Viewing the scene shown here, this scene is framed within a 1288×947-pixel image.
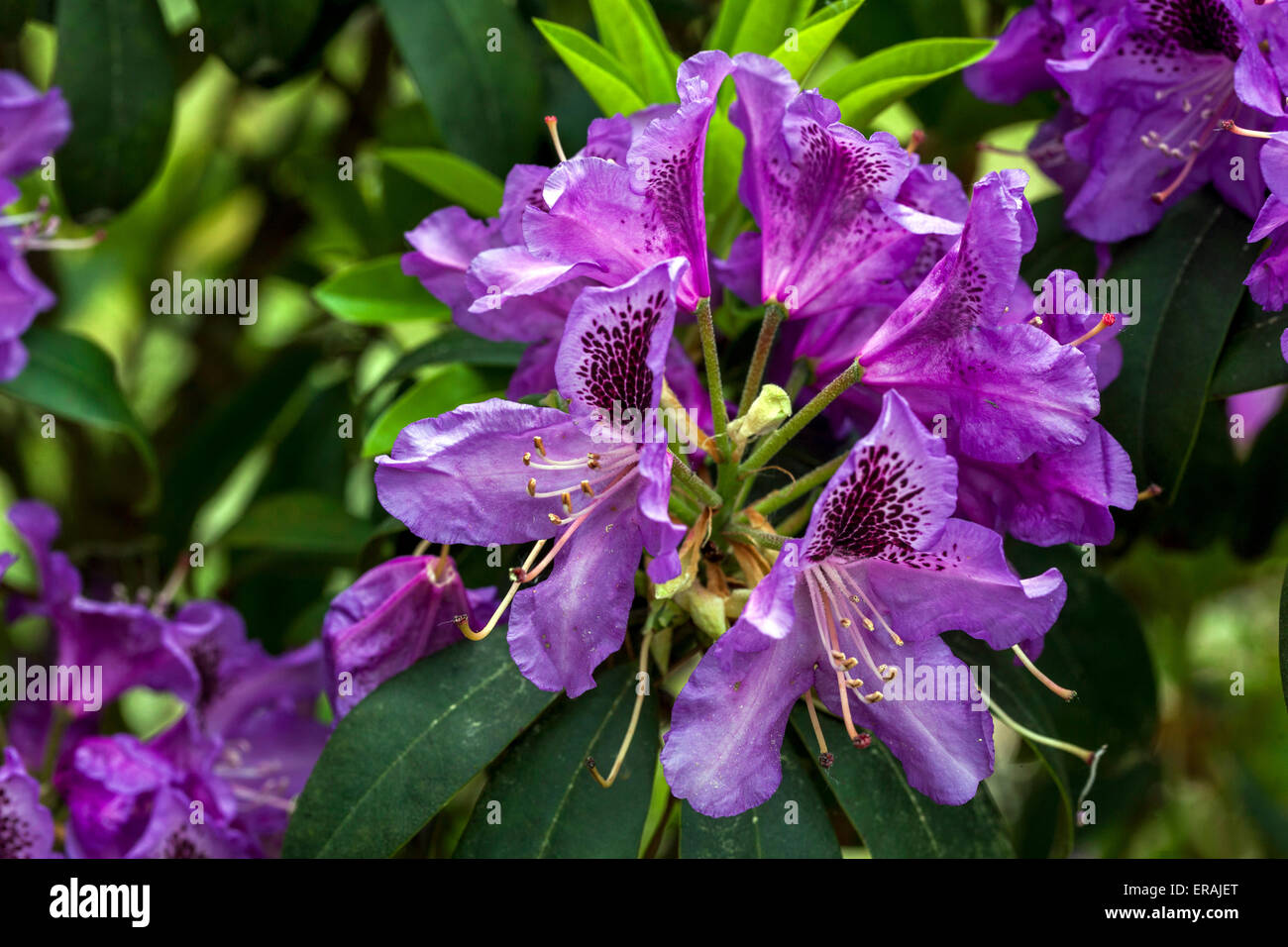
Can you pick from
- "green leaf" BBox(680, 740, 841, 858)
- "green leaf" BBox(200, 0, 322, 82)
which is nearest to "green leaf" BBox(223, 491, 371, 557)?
"green leaf" BBox(200, 0, 322, 82)

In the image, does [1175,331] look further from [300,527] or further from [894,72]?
[300,527]

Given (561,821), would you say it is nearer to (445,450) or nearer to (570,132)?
(445,450)

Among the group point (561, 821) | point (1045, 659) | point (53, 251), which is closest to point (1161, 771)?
point (1045, 659)

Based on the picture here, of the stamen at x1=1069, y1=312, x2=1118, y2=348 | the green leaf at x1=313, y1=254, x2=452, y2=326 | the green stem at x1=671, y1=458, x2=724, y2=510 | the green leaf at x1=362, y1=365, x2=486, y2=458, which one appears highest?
the stamen at x1=1069, y1=312, x2=1118, y2=348

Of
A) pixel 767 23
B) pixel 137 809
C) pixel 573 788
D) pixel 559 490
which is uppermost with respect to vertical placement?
pixel 767 23

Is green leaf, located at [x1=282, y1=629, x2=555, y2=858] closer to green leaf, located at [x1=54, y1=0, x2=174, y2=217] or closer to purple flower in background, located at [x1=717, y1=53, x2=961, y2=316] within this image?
purple flower in background, located at [x1=717, y1=53, x2=961, y2=316]

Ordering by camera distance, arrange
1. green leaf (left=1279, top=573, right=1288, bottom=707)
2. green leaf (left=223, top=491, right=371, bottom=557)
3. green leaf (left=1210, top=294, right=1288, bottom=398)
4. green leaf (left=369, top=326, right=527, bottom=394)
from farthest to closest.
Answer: green leaf (left=223, top=491, right=371, bottom=557)
green leaf (left=369, top=326, right=527, bottom=394)
green leaf (left=1210, top=294, right=1288, bottom=398)
green leaf (left=1279, top=573, right=1288, bottom=707)

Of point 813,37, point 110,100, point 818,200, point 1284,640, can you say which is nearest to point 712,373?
point 818,200
